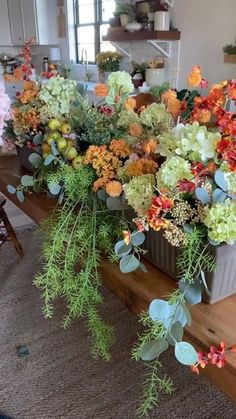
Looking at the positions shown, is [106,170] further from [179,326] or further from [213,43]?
[213,43]

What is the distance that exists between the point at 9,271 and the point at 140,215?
1670mm

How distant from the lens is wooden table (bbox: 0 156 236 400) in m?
0.66

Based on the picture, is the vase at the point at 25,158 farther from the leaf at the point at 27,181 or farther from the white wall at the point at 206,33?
the white wall at the point at 206,33

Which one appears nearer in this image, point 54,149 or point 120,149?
point 120,149

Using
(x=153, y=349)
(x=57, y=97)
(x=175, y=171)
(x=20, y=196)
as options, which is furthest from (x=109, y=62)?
(x=153, y=349)

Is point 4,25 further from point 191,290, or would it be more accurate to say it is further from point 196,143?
point 191,290

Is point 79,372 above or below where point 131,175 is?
below

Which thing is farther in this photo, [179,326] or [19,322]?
[19,322]

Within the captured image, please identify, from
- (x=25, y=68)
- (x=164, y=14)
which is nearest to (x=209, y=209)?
(x=25, y=68)

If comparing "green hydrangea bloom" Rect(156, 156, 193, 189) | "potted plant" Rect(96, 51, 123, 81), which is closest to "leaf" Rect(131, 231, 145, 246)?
"green hydrangea bloom" Rect(156, 156, 193, 189)

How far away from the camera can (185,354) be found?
0.59 meters

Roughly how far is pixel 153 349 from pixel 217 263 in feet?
0.68

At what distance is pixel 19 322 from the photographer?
1797mm

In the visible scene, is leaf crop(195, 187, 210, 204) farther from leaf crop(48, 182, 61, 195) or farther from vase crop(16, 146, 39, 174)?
vase crop(16, 146, 39, 174)
